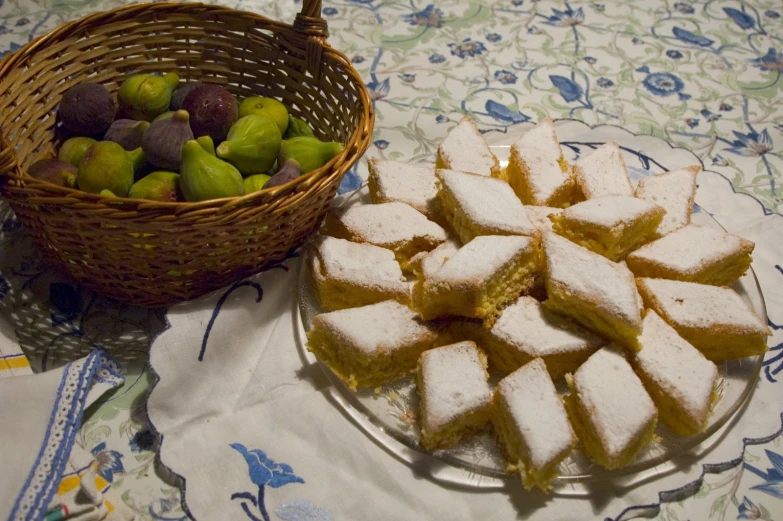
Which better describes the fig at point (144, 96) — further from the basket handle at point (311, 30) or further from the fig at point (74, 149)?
the basket handle at point (311, 30)

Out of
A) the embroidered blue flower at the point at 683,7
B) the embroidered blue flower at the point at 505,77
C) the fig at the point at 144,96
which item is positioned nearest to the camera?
the fig at the point at 144,96

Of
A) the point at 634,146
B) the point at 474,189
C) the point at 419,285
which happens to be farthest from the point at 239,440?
the point at 634,146

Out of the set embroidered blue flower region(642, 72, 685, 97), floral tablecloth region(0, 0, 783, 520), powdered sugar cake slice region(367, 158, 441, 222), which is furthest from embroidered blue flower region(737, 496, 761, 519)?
embroidered blue flower region(642, 72, 685, 97)

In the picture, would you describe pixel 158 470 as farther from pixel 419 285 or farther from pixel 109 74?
pixel 109 74

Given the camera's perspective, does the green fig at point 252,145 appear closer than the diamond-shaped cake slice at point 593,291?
No

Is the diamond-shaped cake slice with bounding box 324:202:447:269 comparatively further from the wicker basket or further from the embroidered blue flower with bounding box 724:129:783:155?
the embroidered blue flower with bounding box 724:129:783:155

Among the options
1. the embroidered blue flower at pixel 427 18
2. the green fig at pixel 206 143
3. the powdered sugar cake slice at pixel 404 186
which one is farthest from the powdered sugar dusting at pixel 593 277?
the embroidered blue flower at pixel 427 18

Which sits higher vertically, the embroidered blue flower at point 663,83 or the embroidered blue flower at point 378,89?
the embroidered blue flower at point 378,89
